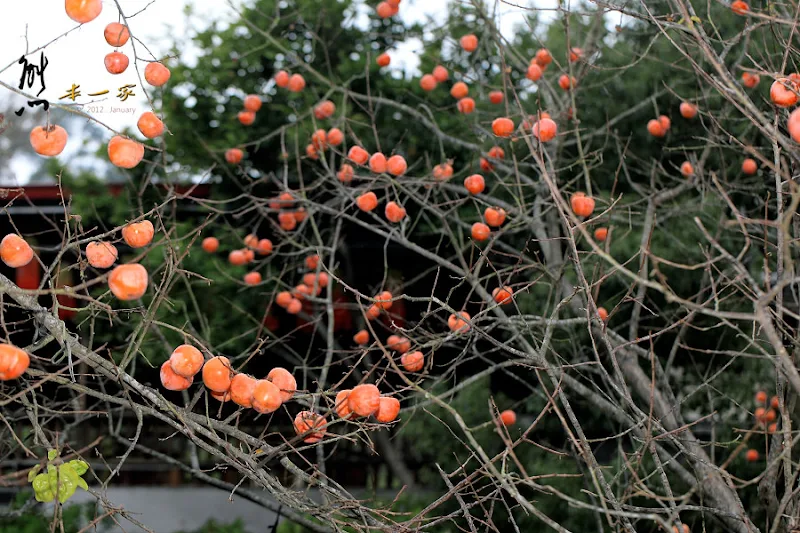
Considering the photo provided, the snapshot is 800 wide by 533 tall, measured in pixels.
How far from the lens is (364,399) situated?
2.05 metres

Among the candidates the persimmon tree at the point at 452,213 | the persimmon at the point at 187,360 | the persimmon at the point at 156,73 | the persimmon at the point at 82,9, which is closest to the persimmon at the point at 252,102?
the persimmon tree at the point at 452,213

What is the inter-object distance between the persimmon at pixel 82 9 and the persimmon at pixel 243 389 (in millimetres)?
1204

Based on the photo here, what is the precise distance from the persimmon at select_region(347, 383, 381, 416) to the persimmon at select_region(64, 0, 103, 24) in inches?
55.3

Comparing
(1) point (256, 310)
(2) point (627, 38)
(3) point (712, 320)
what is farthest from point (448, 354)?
(2) point (627, 38)

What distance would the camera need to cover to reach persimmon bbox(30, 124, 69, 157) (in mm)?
2311

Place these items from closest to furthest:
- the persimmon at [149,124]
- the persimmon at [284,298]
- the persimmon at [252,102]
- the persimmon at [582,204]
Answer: the persimmon at [149,124]
the persimmon at [582,204]
the persimmon at [284,298]
the persimmon at [252,102]

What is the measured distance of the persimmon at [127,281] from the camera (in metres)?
1.77

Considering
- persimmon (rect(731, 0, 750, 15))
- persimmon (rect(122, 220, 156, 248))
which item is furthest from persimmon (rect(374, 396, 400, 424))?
persimmon (rect(731, 0, 750, 15))

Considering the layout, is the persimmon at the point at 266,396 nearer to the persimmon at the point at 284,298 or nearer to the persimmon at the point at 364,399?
the persimmon at the point at 364,399

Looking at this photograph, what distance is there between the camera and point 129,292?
179 centimetres

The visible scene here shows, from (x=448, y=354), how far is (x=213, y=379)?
20.4 ft

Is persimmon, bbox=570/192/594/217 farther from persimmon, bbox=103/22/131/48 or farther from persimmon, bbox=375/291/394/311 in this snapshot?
persimmon, bbox=103/22/131/48

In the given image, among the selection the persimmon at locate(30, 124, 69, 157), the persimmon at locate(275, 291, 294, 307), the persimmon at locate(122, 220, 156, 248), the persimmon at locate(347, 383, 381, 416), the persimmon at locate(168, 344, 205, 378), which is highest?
the persimmon at locate(30, 124, 69, 157)

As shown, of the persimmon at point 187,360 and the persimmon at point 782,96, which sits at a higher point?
the persimmon at point 782,96
